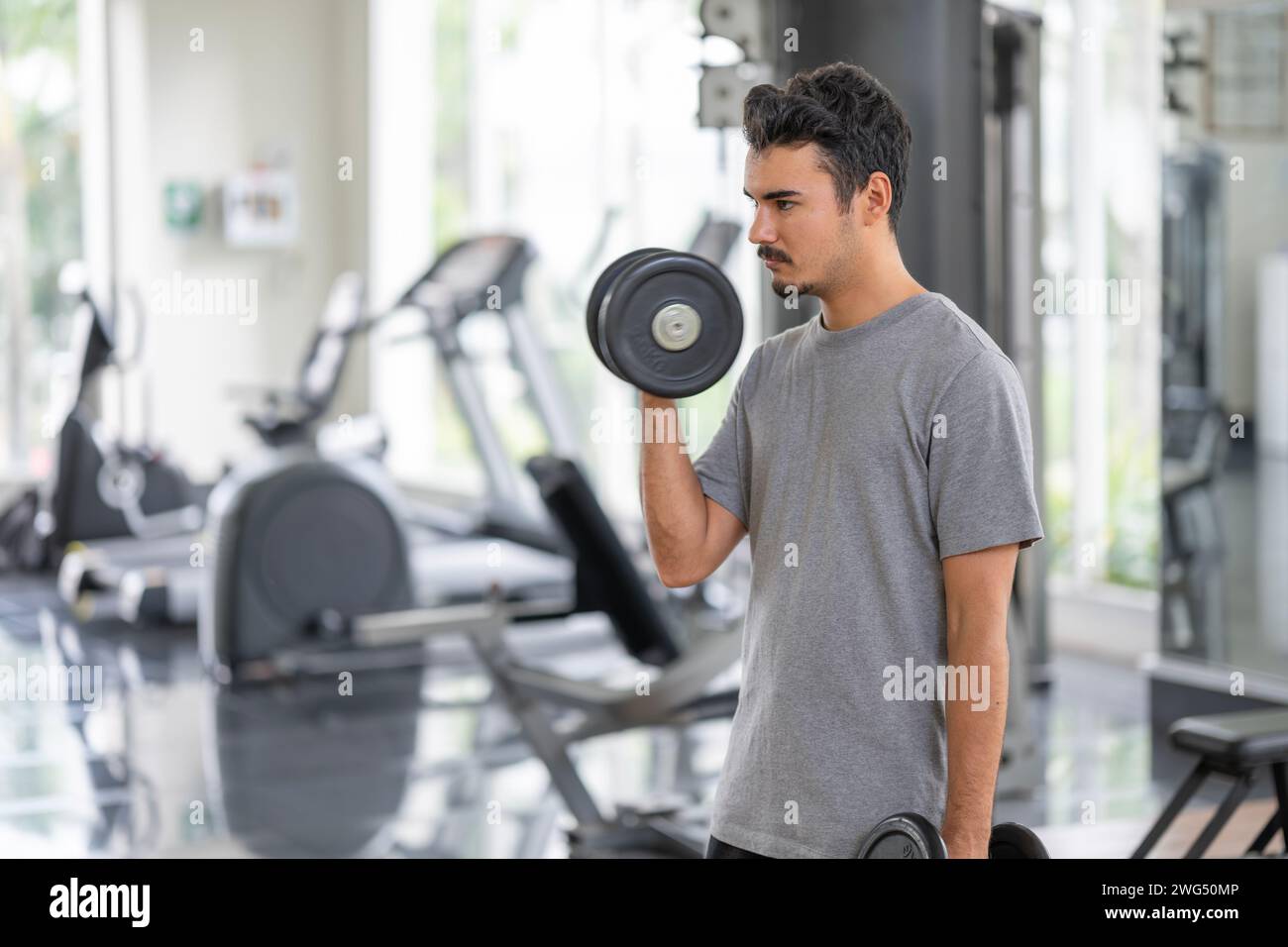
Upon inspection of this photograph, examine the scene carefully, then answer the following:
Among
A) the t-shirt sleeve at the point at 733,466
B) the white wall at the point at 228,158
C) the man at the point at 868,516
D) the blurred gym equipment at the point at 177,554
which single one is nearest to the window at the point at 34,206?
the white wall at the point at 228,158

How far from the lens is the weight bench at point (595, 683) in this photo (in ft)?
12.0

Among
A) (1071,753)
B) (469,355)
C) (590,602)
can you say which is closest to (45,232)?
(469,355)

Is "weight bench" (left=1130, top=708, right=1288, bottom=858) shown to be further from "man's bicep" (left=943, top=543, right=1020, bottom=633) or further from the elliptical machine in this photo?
the elliptical machine

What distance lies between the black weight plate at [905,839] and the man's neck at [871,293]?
1.65ft

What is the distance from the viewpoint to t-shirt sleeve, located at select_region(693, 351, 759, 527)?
1721 mm

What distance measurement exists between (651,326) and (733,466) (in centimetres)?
21

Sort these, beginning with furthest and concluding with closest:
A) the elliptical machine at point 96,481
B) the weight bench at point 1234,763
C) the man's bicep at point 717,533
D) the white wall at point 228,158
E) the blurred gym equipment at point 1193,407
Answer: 1. the white wall at point 228,158
2. the elliptical machine at point 96,481
3. the blurred gym equipment at point 1193,407
4. the weight bench at point 1234,763
5. the man's bicep at point 717,533

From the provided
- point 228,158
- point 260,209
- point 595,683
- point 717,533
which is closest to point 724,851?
point 717,533

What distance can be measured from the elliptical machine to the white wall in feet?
5.29

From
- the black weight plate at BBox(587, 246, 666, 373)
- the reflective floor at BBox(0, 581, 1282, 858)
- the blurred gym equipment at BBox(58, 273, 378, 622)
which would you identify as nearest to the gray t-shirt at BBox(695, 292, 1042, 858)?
the black weight plate at BBox(587, 246, 666, 373)

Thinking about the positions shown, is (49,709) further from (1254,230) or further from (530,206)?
(530,206)

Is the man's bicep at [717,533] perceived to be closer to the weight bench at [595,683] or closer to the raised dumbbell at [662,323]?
the raised dumbbell at [662,323]

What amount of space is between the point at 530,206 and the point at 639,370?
758cm

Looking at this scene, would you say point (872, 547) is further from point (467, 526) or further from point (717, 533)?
point (467, 526)
